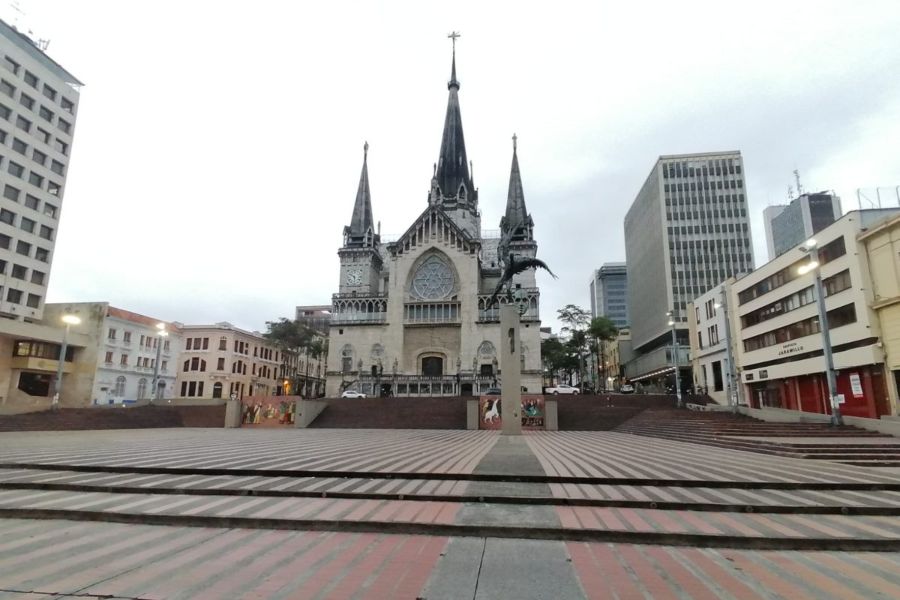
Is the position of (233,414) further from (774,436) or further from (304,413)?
(774,436)

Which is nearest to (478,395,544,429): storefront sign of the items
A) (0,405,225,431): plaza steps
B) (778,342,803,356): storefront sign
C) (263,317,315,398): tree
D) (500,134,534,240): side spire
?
(778,342,803,356): storefront sign

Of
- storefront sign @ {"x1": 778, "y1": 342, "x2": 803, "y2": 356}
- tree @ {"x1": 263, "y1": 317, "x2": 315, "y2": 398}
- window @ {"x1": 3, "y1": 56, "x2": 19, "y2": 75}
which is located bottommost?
storefront sign @ {"x1": 778, "y1": 342, "x2": 803, "y2": 356}

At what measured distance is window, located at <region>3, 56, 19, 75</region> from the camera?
4407 cm

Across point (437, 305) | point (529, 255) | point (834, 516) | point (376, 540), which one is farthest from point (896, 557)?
point (529, 255)

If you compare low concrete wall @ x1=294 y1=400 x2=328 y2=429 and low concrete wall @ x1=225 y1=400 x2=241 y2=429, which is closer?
low concrete wall @ x1=294 y1=400 x2=328 y2=429

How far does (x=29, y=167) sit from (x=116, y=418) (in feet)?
96.7

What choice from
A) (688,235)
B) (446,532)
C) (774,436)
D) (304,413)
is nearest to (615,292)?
(688,235)

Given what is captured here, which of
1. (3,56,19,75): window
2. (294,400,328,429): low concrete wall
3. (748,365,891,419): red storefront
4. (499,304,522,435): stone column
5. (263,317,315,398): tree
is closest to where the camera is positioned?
(499,304,522,435): stone column

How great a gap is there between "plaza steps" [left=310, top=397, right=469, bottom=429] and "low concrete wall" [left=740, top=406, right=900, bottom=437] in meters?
17.6

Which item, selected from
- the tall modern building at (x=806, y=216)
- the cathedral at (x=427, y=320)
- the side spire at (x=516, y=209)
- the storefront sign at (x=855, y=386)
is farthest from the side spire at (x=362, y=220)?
the tall modern building at (x=806, y=216)

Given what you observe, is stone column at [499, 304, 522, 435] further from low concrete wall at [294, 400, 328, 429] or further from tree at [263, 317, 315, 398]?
tree at [263, 317, 315, 398]

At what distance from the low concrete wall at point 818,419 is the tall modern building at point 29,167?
59.1 meters

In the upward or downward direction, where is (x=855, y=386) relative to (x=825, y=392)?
upward

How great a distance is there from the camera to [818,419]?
72.7ft
